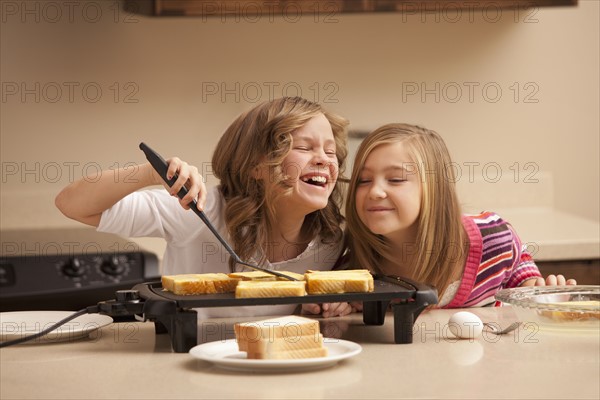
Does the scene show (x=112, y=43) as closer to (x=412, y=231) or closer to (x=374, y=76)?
(x=374, y=76)

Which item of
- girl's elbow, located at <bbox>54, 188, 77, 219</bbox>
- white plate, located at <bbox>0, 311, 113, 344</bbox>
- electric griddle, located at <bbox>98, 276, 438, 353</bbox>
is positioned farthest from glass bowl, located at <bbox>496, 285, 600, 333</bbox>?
girl's elbow, located at <bbox>54, 188, 77, 219</bbox>

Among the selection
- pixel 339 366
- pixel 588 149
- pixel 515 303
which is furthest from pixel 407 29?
pixel 339 366

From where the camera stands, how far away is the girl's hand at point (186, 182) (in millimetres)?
1271

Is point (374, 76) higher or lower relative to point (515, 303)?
higher

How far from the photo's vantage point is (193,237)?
174cm

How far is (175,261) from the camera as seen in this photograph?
5.91 feet

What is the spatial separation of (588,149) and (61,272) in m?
1.80

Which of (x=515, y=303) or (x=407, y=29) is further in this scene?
(x=407, y=29)

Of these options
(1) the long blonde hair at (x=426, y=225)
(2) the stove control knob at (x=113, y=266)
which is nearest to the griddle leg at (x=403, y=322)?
(1) the long blonde hair at (x=426, y=225)

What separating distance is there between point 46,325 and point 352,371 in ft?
1.70

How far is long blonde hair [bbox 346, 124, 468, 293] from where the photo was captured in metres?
1.68

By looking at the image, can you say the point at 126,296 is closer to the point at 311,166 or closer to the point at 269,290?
the point at 269,290

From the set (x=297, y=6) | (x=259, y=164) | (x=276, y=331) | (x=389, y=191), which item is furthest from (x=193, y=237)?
(x=297, y=6)

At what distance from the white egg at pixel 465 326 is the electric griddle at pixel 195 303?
0.04m
